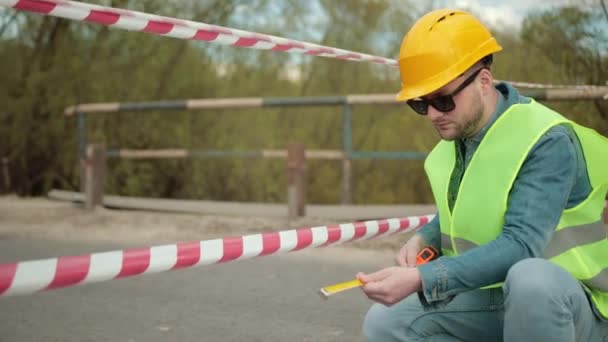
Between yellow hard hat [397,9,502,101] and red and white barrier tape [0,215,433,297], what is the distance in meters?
0.61

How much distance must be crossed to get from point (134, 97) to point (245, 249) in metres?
7.02

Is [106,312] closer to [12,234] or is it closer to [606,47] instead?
[12,234]

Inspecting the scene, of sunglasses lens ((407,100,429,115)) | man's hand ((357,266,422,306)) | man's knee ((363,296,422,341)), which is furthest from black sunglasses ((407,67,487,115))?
man's knee ((363,296,422,341))

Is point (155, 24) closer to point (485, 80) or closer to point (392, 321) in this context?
point (485, 80)

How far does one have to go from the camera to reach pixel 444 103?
72.1 inches

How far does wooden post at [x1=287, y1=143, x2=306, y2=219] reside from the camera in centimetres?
568

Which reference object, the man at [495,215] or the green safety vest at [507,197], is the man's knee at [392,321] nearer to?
the man at [495,215]

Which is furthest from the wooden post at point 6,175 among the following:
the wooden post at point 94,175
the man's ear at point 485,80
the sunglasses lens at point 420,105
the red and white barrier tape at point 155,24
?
the man's ear at point 485,80

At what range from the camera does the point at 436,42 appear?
5.96 feet

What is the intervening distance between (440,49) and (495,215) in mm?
445

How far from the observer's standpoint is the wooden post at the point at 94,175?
6684mm

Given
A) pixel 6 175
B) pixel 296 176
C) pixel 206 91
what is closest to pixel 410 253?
pixel 296 176

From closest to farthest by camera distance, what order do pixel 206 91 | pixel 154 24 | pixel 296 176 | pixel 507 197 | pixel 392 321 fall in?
pixel 507 197 → pixel 392 321 → pixel 154 24 → pixel 296 176 → pixel 206 91

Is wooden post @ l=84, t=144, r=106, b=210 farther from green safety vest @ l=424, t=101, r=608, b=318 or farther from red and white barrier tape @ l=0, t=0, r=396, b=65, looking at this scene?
green safety vest @ l=424, t=101, r=608, b=318
